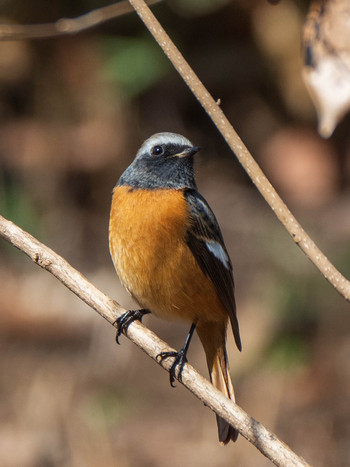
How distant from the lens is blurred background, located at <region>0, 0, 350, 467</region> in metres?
6.56

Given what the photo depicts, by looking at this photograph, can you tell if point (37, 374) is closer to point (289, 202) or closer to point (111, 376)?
point (111, 376)

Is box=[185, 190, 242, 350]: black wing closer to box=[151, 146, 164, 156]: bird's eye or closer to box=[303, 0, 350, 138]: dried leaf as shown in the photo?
box=[151, 146, 164, 156]: bird's eye

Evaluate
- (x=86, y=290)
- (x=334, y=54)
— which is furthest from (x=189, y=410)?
(x=334, y=54)

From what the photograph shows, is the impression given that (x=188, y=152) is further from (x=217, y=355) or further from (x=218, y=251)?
(x=217, y=355)

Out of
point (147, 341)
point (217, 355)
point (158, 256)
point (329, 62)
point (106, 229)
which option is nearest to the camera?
point (329, 62)

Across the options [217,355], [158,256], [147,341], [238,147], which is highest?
[238,147]

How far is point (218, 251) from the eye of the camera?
156 inches

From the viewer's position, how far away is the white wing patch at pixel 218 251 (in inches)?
154

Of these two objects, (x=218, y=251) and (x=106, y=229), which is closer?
(x=218, y=251)

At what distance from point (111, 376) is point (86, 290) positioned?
4.28 meters

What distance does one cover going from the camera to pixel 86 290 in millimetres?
2803

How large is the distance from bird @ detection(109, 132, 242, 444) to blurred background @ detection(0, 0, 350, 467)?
269 centimetres

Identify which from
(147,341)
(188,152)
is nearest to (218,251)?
(188,152)

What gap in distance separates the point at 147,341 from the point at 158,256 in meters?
0.82
